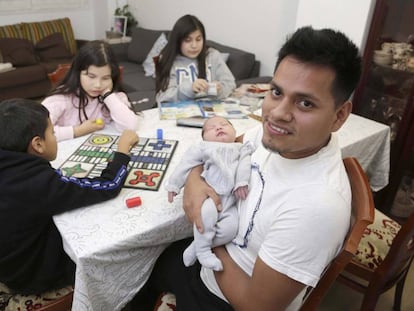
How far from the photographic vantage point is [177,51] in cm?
215

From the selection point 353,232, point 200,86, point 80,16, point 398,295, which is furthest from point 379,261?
point 80,16

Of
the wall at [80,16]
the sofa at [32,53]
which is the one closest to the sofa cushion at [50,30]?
the sofa at [32,53]

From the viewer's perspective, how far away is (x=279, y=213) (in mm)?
799

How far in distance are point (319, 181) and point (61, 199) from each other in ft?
2.33

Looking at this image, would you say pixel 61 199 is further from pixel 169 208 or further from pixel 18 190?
pixel 169 208

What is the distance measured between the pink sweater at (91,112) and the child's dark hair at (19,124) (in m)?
0.48

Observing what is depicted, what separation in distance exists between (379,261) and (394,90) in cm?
137

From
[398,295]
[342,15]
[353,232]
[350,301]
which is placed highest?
[342,15]

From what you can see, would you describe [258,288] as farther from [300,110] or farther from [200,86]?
[200,86]

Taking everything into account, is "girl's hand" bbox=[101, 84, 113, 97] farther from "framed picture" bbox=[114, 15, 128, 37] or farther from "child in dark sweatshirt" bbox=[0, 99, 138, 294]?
"framed picture" bbox=[114, 15, 128, 37]

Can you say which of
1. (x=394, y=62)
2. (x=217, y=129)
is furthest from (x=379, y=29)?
(x=217, y=129)

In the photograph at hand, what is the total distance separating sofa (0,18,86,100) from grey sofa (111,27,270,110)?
0.77 meters

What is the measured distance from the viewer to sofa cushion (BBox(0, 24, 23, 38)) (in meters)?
3.92

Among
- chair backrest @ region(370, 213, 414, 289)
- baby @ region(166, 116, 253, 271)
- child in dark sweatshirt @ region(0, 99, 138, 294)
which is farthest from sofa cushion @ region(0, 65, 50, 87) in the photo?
chair backrest @ region(370, 213, 414, 289)
